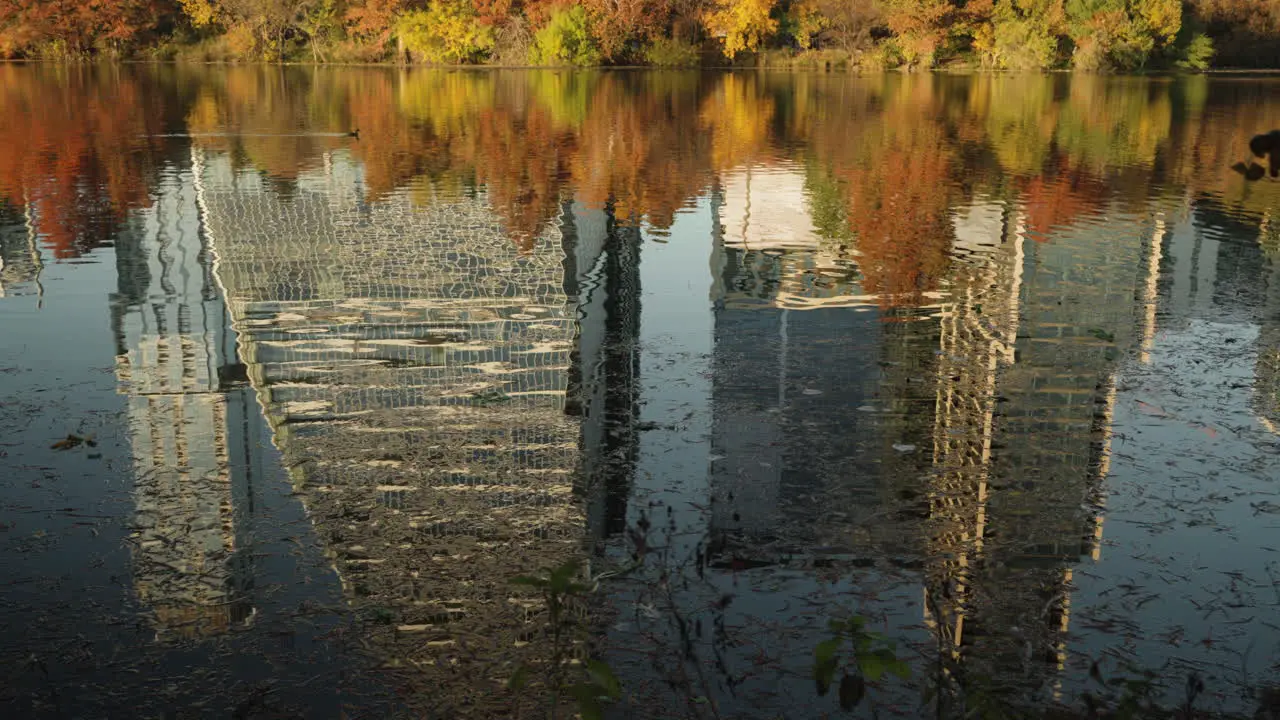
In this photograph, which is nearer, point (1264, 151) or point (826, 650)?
point (1264, 151)

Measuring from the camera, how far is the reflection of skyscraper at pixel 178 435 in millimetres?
4090

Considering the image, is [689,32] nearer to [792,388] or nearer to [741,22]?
[741,22]

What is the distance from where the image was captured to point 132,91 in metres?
32.7

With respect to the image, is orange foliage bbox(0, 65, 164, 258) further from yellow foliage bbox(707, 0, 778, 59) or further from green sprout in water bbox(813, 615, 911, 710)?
yellow foliage bbox(707, 0, 778, 59)

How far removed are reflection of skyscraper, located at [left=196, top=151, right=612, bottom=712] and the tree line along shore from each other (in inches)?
1686

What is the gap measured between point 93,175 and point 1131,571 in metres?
13.3

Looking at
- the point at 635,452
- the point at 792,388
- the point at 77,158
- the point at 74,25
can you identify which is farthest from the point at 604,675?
the point at 74,25

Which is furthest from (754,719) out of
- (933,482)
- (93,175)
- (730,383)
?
(93,175)

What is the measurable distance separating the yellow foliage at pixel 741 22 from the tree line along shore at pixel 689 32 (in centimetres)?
6

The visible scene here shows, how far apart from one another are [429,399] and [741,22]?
48491 millimetres

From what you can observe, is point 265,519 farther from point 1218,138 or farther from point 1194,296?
point 1218,138

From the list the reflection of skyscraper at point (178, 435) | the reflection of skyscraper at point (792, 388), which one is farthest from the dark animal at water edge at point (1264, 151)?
the reflection of skyscraper at point (178, 435)

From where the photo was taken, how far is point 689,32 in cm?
5494

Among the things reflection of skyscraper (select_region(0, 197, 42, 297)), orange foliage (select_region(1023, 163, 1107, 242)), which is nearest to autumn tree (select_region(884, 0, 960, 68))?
orange foliage (select_region(1023, 163, 1107, 242))
